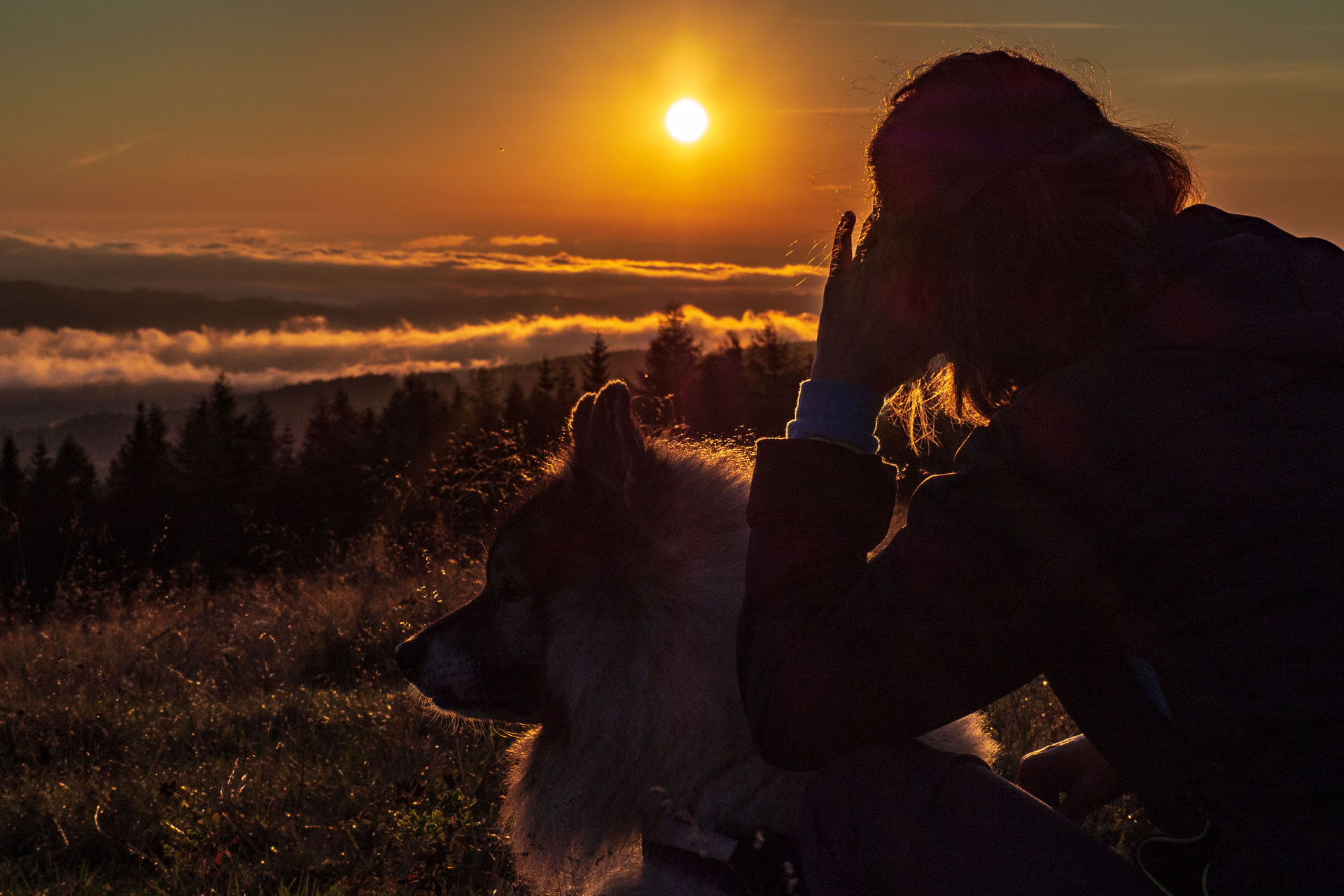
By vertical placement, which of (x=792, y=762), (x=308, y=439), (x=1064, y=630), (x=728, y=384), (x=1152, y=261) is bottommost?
(x=308, y=439)

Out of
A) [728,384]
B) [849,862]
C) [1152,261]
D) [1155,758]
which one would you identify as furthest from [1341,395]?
[728,384]

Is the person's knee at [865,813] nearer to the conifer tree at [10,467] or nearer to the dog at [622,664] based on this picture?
the dog at [622,664]

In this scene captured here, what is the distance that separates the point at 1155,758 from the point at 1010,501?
0.71 meters

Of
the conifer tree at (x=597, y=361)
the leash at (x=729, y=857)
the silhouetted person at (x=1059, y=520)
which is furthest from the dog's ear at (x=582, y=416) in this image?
the conifer tree at (x=597, y=361)

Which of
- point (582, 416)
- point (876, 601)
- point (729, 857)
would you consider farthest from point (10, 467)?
point (876, 601)

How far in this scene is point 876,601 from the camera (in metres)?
1.79

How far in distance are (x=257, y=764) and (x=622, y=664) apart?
2873 millimetres

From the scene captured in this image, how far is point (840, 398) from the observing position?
209 centimetres

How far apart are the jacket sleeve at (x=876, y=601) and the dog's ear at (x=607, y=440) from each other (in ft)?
2.21

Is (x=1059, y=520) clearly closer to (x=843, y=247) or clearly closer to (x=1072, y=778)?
(x=843, y=247)

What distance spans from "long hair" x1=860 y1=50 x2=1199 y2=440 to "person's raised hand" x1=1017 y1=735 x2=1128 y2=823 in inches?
45.2

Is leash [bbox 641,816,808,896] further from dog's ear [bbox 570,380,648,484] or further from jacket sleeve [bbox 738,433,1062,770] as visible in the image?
dog's ear [bbox 570,380,648,484]

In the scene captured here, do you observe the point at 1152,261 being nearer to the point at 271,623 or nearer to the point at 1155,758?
the point at 1155,758

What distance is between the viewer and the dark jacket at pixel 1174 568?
1.54 m
